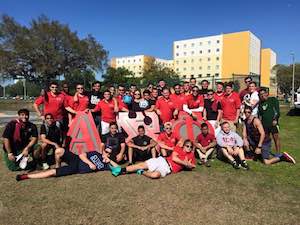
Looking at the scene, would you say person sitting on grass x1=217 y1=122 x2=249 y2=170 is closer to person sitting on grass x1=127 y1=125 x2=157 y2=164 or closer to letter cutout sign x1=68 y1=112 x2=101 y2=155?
person sitting on grass x1=127 y1=125 x2=157 y2=164

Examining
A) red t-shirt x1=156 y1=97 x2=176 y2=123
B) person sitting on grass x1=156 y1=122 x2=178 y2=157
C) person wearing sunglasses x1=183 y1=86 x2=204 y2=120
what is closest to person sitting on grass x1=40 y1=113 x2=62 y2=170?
person sitting on grass x1=156 y1=122 x2=178 y2=157

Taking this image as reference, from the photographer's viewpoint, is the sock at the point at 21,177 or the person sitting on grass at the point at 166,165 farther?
the person sitting on grass at the point at 166,165

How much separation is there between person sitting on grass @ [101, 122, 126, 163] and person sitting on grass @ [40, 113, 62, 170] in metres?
1.10

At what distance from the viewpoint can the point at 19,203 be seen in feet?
18.0

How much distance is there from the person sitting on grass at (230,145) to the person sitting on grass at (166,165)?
1056 mm

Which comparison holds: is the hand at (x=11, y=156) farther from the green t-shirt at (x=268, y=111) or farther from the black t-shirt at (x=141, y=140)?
the green t-shirt at (x=268, y=111)

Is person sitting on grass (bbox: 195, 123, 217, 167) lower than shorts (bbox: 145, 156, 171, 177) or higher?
higher

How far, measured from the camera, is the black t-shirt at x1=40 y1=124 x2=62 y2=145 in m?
7.61

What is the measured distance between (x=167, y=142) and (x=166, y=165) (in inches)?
39.6

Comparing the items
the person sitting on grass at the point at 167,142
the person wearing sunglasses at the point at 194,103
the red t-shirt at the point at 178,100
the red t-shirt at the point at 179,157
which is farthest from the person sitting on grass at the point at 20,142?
the person wearing sunglasses at the point at 194,103

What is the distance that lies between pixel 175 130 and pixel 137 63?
439ft

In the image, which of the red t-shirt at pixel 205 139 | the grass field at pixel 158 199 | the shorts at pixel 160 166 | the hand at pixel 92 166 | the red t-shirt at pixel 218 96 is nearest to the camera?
the grass field at pixel 158 199

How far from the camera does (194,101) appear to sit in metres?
9.30

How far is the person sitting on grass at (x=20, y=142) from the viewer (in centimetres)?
728
